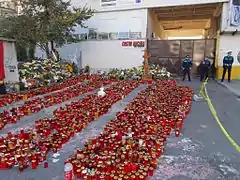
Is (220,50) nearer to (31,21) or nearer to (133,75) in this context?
(133,75)

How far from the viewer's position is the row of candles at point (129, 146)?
2842 millimetres

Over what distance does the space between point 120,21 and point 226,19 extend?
708cm

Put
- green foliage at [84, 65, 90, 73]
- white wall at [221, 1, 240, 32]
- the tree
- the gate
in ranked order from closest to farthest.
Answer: the tree → white wall at [221, 1, 240, 32] → the gate → green foliage at [84, 65, 90, 73]

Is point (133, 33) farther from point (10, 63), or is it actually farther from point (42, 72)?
point (10, 63)

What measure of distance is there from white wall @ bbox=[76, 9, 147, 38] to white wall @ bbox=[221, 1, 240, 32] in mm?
5036

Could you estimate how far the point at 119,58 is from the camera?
16.6 meters

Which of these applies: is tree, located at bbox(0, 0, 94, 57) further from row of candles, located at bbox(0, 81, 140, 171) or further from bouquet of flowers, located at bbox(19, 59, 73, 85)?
row of candles, located at bbox(0, 81, 140, 171)

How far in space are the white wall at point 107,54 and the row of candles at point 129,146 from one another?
10534 mm

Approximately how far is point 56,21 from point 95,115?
911 centimetres

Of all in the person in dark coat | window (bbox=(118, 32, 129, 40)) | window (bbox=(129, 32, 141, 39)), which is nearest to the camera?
the person in dark coat

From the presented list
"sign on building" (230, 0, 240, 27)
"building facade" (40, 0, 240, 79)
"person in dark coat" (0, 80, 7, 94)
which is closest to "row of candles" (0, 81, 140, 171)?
"person in dark coat" (0, 80, 7, 94)

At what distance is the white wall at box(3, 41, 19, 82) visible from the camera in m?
8.84

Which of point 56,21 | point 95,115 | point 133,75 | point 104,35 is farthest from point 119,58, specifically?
point 95,115

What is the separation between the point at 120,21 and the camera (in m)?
16.4
